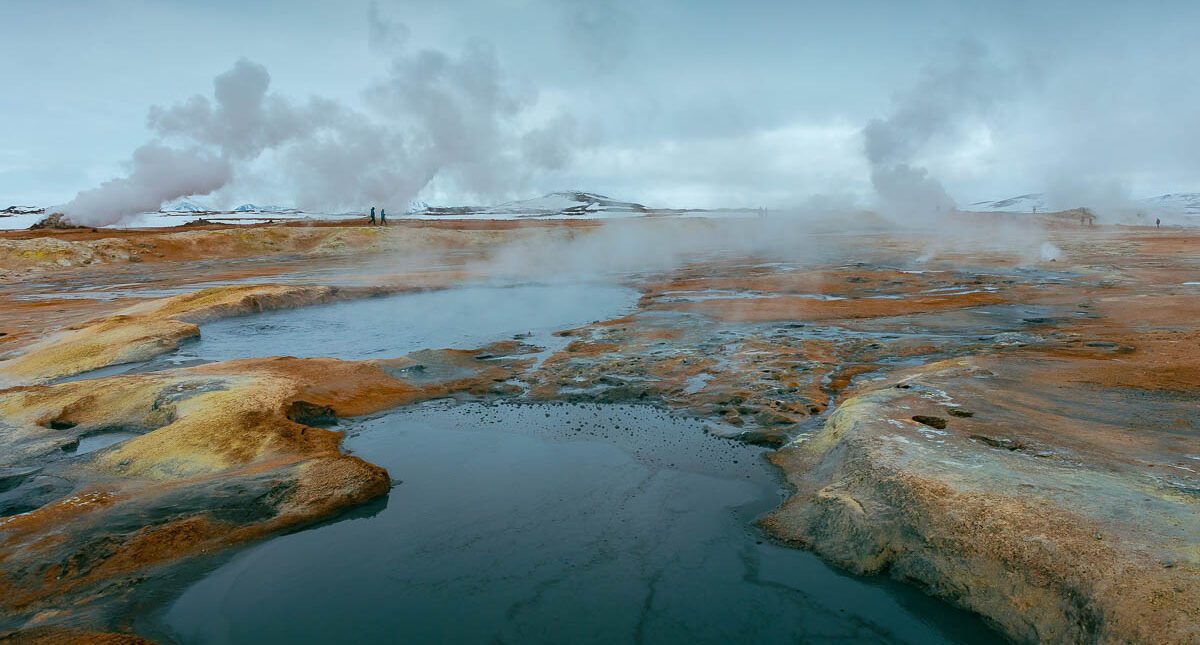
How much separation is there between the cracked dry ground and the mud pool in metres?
0.29

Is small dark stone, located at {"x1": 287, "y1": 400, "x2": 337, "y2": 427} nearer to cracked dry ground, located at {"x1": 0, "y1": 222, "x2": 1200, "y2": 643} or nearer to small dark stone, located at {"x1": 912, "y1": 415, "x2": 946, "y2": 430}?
cracked dry ground, located at {"x1": 0, "y1": 222, "x2": 1200, "y2": 643}

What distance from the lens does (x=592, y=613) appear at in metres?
3.99

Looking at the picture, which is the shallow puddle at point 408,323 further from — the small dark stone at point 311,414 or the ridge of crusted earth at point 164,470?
the small dark stone at point 311,414

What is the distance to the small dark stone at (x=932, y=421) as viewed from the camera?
5.79m

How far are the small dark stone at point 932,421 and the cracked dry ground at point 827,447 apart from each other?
0.02m

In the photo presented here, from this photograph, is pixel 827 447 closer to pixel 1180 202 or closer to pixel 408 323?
pixel 408 323

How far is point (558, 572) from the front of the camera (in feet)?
14.4

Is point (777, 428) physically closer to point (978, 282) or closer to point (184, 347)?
point (184, 347)

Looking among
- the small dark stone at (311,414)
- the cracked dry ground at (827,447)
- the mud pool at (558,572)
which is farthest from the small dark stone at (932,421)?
the small dark stone at (311,414)

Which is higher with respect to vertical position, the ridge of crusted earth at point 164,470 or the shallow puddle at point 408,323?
the shallow puddle at point 408,323

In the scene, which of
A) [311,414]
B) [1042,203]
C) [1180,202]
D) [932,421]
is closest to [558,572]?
[932,421]

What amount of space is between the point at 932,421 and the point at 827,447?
987 millimetres

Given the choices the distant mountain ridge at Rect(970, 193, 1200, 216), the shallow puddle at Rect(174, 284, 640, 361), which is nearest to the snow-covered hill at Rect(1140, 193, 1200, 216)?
the distant mountain ridge at Rect(970, 193, 1200, 216)

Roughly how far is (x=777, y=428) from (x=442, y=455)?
133 inches
